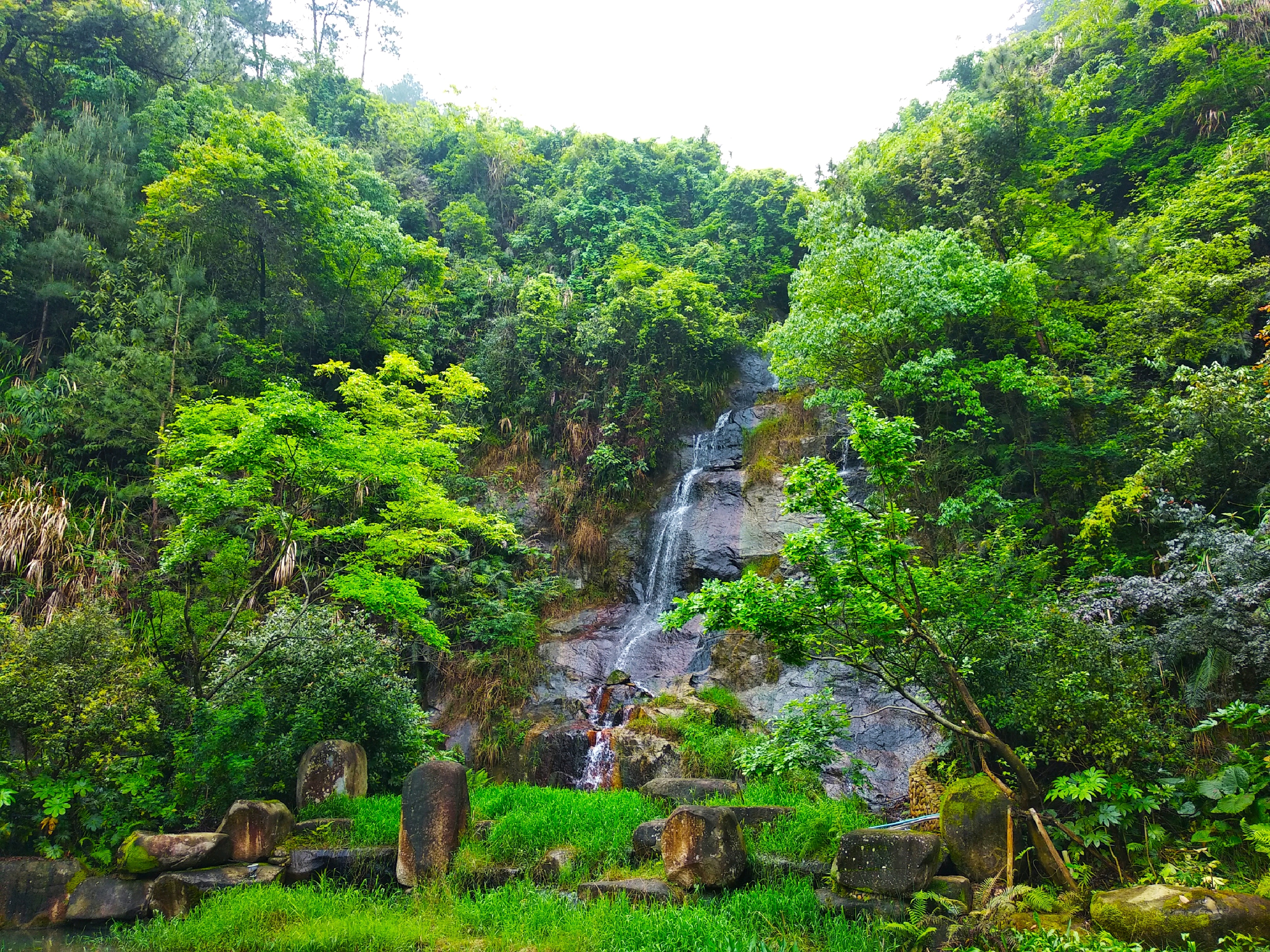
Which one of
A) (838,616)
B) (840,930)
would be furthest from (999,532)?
(840,930)

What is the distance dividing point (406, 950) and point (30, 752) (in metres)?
5.05

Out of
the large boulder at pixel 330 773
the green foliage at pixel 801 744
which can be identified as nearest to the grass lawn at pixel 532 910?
the large boulder at pixel 330 773

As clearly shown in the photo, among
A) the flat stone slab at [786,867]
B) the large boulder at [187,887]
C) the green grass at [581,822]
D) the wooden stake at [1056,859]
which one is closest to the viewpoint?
the wooden stake at [1056,859]

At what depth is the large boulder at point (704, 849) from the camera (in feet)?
18.6

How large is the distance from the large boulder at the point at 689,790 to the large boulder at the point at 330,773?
375 centimetres

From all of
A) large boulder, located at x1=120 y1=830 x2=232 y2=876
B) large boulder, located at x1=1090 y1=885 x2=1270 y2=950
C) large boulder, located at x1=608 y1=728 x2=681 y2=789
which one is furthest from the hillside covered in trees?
large boulder, located at x1=120 y1=830 x2=232 y2=876

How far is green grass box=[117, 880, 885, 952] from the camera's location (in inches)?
185

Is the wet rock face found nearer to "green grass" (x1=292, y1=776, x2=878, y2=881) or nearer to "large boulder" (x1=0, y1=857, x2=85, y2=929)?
"green grass" (x1=292, y1=776, x2=878, y2=881)

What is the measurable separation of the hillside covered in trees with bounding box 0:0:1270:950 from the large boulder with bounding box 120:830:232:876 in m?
0.59

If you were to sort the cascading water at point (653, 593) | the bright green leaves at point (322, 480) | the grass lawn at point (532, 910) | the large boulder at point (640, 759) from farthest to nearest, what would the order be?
the cascading water at point (653, 593)
the large boulder at point (640, 759)
the bright green leaves at point (322, 480)
the grass lawn at point (532, 910)

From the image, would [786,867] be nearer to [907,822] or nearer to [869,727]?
[907,822]

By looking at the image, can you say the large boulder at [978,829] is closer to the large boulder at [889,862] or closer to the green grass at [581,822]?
the large boulder at [889,862]

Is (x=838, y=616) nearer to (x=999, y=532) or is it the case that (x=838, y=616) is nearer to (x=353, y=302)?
(x=999, y=532)

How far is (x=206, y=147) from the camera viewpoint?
50.6 ft
